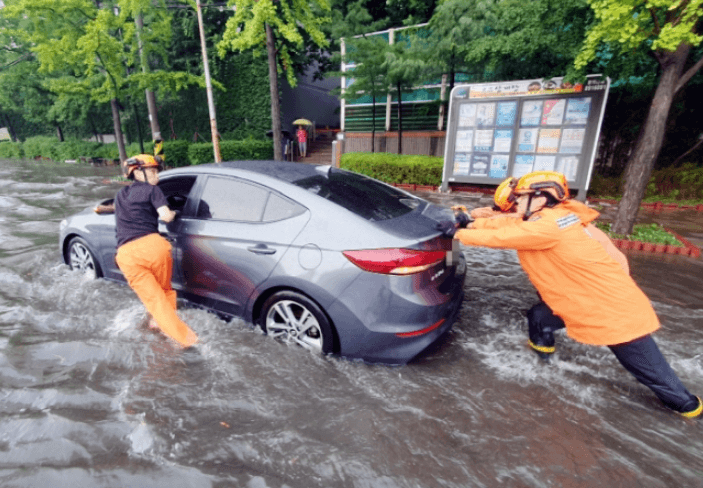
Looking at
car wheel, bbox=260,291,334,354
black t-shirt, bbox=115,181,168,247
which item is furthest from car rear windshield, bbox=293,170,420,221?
black t-shirt, bbox=115,181,168,247

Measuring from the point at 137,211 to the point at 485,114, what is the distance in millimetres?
9919

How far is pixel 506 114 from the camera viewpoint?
10.7 meters

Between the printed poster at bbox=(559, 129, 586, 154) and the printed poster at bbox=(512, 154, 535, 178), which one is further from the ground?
the printed poster at bbox=(559, 129, 586, 154)

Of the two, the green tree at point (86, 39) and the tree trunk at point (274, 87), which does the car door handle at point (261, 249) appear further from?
the green tree at point (86, 39)

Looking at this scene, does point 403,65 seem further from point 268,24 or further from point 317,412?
point 317,412

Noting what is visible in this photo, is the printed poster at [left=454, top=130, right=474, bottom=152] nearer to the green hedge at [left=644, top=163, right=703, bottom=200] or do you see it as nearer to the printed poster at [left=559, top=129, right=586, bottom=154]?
the printed poster at [left=559, top=129, right=586, bottom=154]

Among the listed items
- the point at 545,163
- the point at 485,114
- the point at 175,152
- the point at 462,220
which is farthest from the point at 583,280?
the point at 175,152

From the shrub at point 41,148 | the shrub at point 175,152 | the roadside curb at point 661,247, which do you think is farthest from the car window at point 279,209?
the shrub at point 41,148

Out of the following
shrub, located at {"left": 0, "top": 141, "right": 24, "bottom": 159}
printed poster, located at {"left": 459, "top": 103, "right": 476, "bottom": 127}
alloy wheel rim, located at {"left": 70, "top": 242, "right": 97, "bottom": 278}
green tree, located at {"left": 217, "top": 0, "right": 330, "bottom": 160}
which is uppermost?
green tree, located at {"left": 217, "top": 0, "right": 330, "bottom": 160}

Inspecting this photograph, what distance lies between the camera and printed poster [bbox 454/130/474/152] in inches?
448

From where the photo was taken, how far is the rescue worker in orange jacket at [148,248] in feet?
11.2

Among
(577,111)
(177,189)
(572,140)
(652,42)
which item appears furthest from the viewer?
(572,140)

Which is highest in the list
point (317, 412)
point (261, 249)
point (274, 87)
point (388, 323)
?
point (274, 87)

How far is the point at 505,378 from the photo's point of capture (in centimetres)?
312
